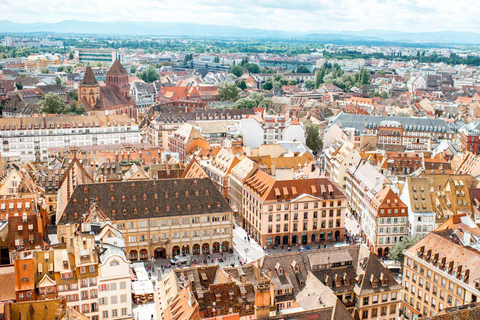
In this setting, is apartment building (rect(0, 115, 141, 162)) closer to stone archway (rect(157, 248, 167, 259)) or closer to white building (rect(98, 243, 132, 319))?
stone archway (rect(157, 248, 167, 259))

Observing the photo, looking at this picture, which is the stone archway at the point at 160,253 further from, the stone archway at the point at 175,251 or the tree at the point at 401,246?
the tree at the point at 401,246

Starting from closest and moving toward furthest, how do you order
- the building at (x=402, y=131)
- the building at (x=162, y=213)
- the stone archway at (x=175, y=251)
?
the building at (x=162, y=213)
the stone archway at (x=175, y=251)
the building at (x=402, y=131)

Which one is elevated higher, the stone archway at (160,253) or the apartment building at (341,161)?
the apartment building at (341,161)

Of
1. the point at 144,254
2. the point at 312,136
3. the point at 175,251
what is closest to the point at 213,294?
the point at 175,251

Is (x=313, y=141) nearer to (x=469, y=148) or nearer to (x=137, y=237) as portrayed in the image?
(x=469, y=148)

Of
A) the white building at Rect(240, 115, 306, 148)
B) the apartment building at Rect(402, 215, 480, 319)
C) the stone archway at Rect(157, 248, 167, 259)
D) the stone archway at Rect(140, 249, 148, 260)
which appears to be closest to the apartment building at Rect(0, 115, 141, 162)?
the white building at Rect(240, 115, 306, 148)

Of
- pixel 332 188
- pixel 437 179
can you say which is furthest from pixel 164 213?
pixel 437 179

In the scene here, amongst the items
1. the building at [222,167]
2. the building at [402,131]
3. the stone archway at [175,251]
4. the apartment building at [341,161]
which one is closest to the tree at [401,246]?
the stone archway at [175,251]
